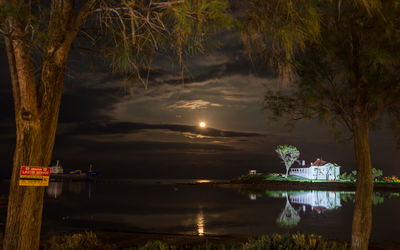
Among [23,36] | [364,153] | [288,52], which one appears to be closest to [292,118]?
[364,153]

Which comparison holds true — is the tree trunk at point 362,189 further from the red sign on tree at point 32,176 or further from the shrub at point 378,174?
the shrub at point 378,174

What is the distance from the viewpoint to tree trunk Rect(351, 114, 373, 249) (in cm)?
803

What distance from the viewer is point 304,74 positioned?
10102mm

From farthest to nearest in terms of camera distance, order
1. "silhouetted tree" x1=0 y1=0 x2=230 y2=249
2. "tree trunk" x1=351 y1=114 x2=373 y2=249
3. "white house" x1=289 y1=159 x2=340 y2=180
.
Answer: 1. "white house" x1=289 y1=159 x2=340 y2=180
2. "tree trunk" x1=351 y1=114 x2=373 y2=249
3. "silhouetted tree" x1=0 y1=0 x2=230 y2=249

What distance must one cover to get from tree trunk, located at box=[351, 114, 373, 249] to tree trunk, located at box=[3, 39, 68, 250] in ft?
22.0

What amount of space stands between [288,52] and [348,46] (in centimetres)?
417

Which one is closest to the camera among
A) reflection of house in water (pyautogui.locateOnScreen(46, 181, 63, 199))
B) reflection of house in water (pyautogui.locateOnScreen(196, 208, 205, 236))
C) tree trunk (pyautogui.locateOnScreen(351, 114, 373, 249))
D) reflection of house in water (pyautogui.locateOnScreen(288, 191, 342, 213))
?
tree trunk (pyautogui.locateOnScreen(351, 114, 373, 249))

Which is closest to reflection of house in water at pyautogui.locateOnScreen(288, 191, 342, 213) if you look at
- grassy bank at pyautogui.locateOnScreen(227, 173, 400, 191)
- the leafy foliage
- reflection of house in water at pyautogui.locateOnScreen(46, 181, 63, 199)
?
the leafy foliage

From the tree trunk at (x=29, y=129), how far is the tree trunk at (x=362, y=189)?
22.0 feet

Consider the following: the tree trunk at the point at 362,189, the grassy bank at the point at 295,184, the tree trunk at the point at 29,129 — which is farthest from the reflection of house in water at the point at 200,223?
the grassy bank at the point at 295,184

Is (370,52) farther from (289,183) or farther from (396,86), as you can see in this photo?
(289,183)

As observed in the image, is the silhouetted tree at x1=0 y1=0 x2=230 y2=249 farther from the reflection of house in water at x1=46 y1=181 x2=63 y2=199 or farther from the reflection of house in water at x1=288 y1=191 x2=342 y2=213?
the reflection of house in water at x1=46 y1=181 x2=63 y2=199

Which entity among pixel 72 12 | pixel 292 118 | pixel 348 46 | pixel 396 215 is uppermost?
pixel 348 46

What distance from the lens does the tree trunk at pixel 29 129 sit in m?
5.38
